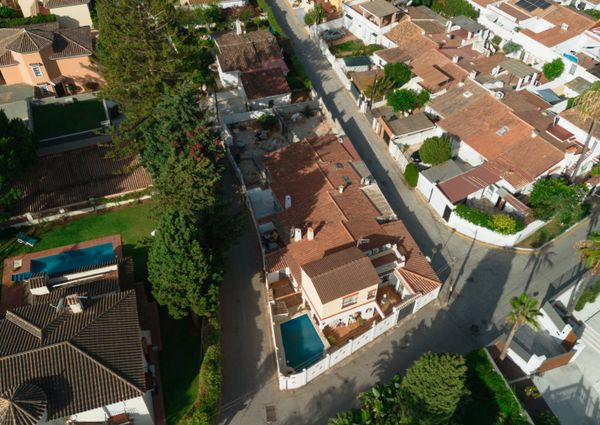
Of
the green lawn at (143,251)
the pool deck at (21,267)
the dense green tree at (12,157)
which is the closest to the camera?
the green lawn at (143,251)

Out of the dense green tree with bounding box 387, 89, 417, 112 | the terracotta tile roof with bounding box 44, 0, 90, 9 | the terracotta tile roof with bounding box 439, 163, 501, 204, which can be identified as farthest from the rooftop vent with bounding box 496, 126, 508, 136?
the terracotta tile roof with bounding box 44, 0, 90, 9

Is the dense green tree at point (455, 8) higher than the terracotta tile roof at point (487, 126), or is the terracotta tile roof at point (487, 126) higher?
the dense green tree at point (455, 8)

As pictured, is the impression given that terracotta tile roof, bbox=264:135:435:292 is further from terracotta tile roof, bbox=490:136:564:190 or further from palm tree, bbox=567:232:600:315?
terracotta tile roof, bbox=490:136:564:190

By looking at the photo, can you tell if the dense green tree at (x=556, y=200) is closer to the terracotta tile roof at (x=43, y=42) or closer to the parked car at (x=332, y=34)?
the parked car at (x=332, y=34)

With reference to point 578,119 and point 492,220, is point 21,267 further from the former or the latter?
point 578,119

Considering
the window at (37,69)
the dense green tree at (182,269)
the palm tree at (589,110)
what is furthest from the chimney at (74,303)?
the palm tree at (589,110)

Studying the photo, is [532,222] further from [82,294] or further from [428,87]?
[82,294]
